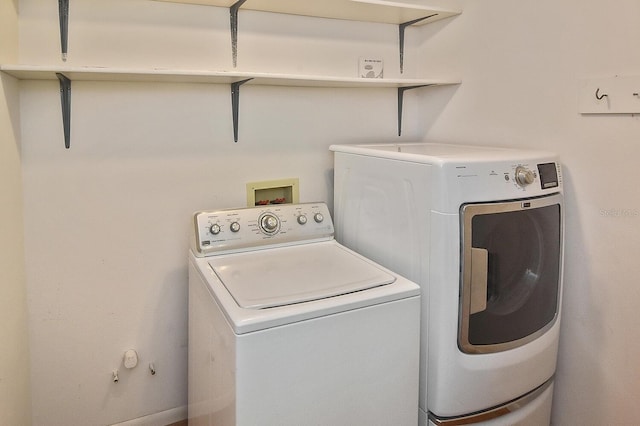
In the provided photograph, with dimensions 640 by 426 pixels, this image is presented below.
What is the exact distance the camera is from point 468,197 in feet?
4.57

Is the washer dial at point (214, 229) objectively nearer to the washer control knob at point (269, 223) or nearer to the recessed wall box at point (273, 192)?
the washer control knob at point (269, 223)

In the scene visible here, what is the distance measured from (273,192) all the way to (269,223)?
12.3 inches

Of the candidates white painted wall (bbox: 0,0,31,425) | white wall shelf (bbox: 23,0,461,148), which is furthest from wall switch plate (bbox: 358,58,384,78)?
white painted wall (bbox: 0,0,31,425)

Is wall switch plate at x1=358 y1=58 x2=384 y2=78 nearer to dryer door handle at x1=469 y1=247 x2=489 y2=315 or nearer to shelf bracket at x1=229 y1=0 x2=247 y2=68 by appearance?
shelf bracket at x1=229 y1=0 x2=247 y2=68

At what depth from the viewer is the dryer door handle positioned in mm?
1426

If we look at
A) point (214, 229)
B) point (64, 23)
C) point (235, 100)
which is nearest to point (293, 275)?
point (214, 229)

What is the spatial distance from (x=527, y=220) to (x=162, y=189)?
4.58 ft

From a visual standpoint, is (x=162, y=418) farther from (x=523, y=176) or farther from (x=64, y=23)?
(x=523, y=176)

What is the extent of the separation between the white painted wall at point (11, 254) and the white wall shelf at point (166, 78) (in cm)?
10

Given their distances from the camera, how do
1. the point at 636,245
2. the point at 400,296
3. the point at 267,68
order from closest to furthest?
the point at 400,296, the point at 636,245, the point at 267,68

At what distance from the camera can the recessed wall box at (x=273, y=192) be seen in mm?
2039

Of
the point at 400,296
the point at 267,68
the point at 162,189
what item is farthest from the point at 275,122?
the point at 400,296

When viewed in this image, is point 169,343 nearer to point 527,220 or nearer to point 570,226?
point 527,220

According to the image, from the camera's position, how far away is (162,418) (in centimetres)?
200
